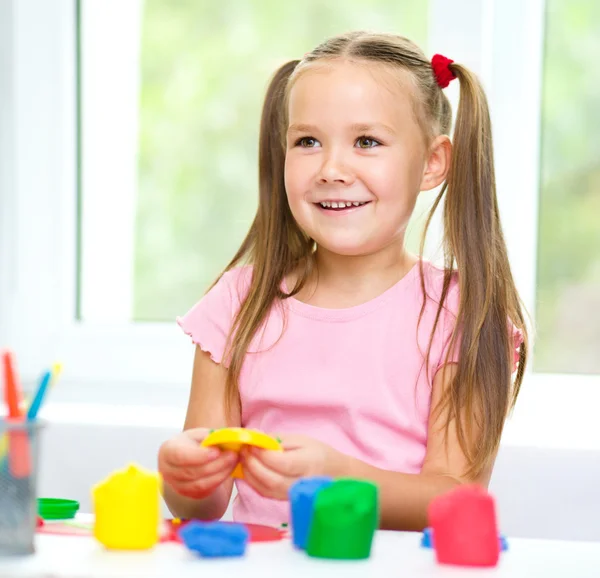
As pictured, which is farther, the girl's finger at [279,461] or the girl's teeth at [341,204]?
the girl's teeth at [341,204]

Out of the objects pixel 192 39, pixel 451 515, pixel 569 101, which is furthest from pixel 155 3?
pixel 451 515

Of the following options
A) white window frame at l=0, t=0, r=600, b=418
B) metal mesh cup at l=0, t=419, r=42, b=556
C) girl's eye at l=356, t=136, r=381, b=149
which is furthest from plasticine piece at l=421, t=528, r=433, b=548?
white window frame at l=0, t=0, r=600, b=418

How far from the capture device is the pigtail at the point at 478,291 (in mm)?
1086

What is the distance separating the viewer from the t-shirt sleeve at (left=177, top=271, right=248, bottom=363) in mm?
1175

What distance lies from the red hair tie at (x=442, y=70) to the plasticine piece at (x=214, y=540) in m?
0.65

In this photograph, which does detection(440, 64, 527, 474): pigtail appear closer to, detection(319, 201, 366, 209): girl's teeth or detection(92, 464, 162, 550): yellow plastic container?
detection(319, 201, 366, 209): girl's teeth

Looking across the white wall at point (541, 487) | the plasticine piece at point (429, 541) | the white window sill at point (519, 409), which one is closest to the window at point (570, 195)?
the white window sill at point (519, 409)

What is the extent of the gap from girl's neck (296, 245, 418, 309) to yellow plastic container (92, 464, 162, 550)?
51 centimetres

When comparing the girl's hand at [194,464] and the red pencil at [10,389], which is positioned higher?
the red pencil at [10,389]

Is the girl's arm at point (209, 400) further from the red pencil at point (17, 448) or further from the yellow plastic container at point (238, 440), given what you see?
the red pencil at point (17, 448)

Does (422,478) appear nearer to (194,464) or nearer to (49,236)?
(194,464)

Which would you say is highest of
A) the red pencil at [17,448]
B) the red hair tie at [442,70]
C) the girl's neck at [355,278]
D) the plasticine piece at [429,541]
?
the red hair tie at [442,70]

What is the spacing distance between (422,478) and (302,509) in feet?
1.22

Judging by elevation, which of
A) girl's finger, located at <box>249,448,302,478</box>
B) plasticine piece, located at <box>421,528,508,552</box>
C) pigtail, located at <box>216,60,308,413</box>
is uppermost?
pigtail, located at <box>216,60,308,413</box>
